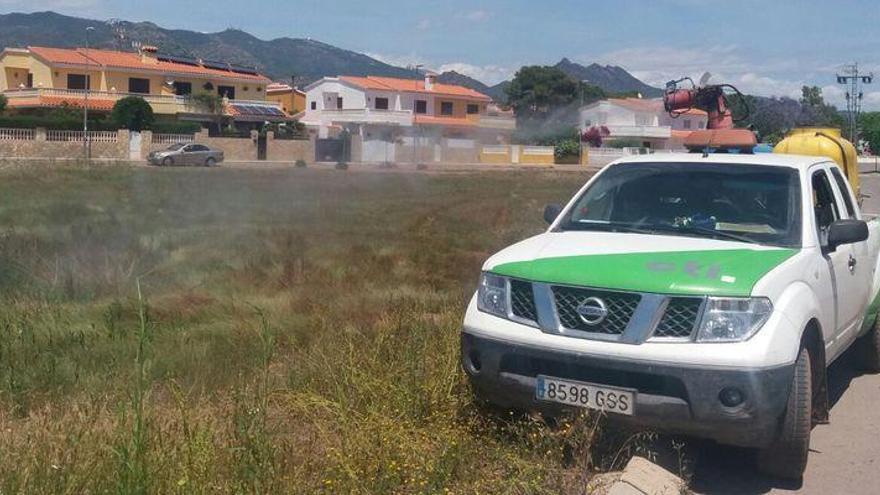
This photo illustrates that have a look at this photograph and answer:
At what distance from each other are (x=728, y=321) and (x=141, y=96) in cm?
5472

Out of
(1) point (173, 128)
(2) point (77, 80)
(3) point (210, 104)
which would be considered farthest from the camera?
(2) point (77, 80)

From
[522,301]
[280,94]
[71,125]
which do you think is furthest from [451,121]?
[280,94]

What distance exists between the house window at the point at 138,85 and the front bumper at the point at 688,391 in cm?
5732

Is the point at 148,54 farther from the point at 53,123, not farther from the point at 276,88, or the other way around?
the point at 53,123

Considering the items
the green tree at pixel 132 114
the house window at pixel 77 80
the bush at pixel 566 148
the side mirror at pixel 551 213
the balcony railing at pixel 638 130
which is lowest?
the side mirror at pixel 551 213

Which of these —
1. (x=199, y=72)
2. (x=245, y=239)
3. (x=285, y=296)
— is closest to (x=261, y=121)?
(x=199, y=72)

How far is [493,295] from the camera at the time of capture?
5.64 metres

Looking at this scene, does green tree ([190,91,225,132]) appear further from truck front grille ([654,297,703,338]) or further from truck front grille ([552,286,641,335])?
truck front grille ([654,297,703,338])

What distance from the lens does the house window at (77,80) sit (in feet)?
192

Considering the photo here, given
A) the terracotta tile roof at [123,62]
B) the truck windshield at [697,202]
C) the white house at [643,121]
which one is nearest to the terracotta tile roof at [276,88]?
the terracotta tile roof at [123,62]

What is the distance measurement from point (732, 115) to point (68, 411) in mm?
10521

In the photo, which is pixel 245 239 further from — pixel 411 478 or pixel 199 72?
pixel 199 72

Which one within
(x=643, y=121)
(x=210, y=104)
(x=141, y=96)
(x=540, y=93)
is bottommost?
(x=643, y=121)

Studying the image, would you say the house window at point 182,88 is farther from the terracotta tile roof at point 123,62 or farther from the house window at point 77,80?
the house window at point 77,80
